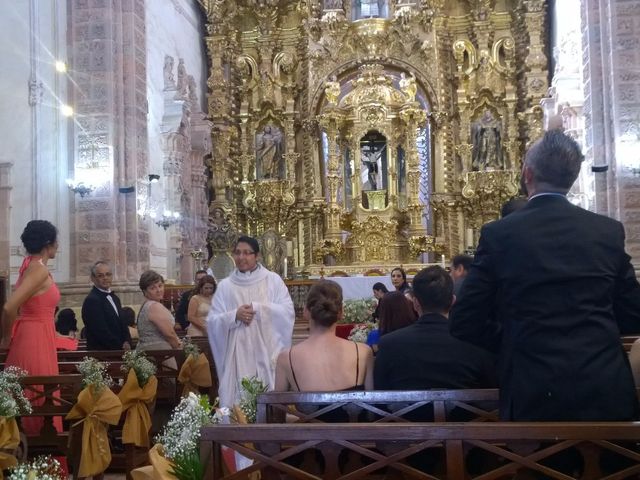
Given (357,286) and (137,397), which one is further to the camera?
(357,286)

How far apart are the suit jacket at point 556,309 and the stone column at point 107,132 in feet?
35.1

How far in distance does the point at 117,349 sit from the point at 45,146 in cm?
701

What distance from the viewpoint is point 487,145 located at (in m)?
20.1

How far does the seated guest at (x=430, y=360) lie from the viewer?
3.69 metres

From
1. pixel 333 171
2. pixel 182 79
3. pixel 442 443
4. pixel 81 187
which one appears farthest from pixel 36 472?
pixel 333 171

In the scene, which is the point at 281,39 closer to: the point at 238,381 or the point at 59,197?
the point at 59,197

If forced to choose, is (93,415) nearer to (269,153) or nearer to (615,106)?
(615,106)

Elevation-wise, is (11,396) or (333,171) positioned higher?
(333,171)

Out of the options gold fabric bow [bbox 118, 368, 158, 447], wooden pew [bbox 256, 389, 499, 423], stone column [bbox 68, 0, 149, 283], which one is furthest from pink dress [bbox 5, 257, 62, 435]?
stone column [bbox 68, 0, 149, 283]

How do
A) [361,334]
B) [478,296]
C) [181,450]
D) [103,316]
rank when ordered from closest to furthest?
[478,296]
[181,450]
[103,316]
[361,334]

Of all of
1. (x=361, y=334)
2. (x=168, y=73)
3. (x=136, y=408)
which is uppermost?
(x=168, y=73)

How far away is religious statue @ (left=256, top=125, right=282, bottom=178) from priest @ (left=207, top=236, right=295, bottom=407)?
15.0 m

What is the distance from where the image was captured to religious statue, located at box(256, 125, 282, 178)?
2089 cm

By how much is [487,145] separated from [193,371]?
14865mm
